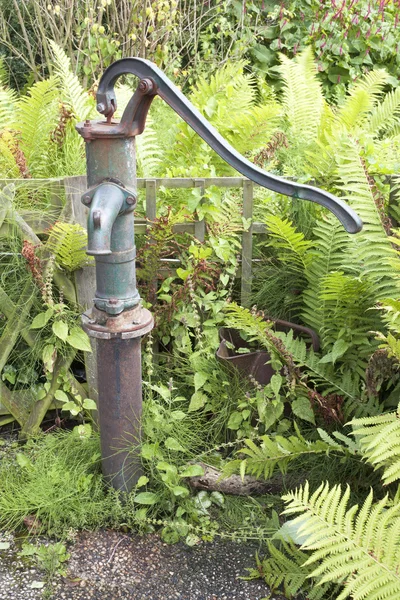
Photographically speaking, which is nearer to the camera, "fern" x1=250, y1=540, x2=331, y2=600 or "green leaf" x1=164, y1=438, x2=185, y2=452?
"fern" x1=250, y1=540, x2=331, y2=600

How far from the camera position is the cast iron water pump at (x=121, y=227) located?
1.91 meters

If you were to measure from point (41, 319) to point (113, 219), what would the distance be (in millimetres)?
930

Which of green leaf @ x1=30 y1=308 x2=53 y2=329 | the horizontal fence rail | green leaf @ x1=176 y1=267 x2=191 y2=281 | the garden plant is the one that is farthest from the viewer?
green leaf @ x1=176 y1=267 x2=191 y2=281

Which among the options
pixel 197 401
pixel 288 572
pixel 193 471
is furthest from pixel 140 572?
pixel 197 401

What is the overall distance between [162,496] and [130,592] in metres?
0.40

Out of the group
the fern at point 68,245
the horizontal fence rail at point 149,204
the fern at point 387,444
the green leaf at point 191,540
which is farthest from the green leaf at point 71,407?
the fern at point 387,444

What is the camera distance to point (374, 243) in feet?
9.20

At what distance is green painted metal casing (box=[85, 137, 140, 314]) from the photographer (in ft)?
6.41

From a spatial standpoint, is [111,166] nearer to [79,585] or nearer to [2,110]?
[79,585]

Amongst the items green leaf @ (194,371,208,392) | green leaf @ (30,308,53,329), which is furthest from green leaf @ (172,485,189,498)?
green leaf @ (30,308,53,329)

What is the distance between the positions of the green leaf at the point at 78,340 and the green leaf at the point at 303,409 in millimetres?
884

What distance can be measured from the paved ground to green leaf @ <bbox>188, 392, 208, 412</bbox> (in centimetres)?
56

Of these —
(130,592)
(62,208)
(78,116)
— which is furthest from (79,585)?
(78,116)

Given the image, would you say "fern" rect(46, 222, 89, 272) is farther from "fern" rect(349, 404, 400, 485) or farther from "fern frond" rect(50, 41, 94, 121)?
"fern" rect(349, 404, 400, 485)
